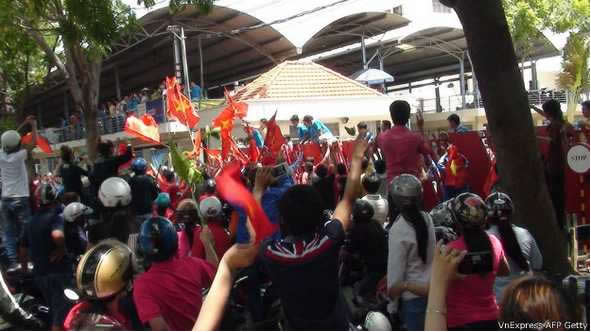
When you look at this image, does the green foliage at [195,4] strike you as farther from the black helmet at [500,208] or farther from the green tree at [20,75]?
the green tree at [20,75]

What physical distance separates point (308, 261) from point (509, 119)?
2252 mm

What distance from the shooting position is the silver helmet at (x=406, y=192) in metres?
3.72

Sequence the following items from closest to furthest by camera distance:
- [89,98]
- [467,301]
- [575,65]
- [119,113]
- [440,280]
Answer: [440,280], [467,301], [89,98], [575,65], [119,113]

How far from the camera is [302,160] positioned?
913cm

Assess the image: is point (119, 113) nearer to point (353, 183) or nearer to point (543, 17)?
point (543, 17)

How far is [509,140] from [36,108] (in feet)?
136

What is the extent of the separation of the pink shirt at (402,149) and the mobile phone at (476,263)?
2536 millimetres

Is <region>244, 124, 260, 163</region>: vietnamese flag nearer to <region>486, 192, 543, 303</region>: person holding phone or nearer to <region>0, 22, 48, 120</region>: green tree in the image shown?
<region>486, 192, 543, 303</region>: person holding phone

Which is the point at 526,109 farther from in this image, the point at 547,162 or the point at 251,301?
the point at 251,301

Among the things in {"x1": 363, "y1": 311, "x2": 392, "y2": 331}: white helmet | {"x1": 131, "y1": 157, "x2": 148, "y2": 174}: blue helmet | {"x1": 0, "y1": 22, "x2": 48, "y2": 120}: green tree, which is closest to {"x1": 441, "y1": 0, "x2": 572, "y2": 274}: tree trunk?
{"x1": 363, "y1": 311, "x2": 392, "y2": 331}: white helmet

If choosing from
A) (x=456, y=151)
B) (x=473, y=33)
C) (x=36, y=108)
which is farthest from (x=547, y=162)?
(x=36, y=108)

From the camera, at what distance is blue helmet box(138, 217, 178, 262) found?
3.57 m

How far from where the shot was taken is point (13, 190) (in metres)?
7.64

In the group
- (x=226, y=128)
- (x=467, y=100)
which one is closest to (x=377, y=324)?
(x=226, y=128)
